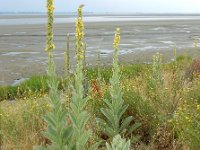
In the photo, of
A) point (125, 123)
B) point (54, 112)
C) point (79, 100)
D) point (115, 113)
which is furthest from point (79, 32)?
point (125, 123)

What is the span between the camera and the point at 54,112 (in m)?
4.14

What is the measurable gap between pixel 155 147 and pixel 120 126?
66 cm

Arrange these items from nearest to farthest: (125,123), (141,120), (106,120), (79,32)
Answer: (79,32), (125,123), (141,120), (106,120)

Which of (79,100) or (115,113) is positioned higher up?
(79,100)

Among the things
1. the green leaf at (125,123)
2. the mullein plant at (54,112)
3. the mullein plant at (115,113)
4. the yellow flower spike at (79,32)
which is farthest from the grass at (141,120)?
the yellow flower spike at (79,32)

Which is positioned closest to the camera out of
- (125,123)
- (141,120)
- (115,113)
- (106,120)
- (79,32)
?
(79,32)

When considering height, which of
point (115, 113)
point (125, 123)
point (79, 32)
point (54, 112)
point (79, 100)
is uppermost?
point (79, 32)

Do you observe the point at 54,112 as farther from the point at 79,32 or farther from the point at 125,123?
the point at 125,123

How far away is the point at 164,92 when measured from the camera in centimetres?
677

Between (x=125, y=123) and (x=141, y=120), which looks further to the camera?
(x=141, y=120)

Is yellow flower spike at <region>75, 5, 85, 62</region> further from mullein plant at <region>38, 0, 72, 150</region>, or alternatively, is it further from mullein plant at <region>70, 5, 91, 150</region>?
mullein plant at <region>38, 0, 72, 150</region>

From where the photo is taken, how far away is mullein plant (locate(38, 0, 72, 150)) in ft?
12.5

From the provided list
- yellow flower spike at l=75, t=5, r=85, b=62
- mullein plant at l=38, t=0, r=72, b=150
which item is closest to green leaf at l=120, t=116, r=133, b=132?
mullein plant at l=38, t=0, r=72, b=150

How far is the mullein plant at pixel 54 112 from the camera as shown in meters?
3.82
